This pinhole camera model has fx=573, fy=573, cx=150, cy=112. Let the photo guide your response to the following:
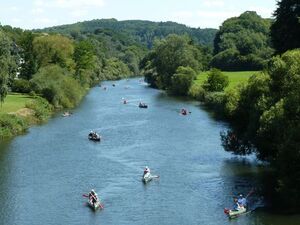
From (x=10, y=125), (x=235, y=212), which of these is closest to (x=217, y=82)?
(x=10, y=125)

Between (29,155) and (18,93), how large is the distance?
4681 cm

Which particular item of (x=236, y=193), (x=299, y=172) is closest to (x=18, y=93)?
(x=236, y=193)

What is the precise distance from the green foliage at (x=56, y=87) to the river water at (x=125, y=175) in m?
14.7

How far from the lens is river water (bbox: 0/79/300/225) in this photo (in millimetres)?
41281

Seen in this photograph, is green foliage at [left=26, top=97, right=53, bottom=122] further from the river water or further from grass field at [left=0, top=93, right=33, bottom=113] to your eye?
the river water

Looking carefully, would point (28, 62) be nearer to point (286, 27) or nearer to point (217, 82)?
point (217, 82)

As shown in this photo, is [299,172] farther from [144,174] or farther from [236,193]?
[144,174]

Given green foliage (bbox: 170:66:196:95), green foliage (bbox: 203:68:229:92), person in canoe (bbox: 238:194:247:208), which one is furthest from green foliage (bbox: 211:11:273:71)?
person in canoe (bbox: 238:194:247:208)

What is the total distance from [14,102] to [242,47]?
9130 cm

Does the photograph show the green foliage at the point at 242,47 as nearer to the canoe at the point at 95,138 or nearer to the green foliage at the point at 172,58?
the green foliage at the point at 172,58

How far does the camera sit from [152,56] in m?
170

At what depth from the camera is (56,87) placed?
322 feet

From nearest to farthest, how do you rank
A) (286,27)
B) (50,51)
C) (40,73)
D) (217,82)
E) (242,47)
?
(286,27)
(40,73)
(217,82)
(50,51)
(242,47)

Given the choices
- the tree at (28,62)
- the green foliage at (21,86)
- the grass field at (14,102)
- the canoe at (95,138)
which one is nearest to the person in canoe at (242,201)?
the canoe at (95,138)
